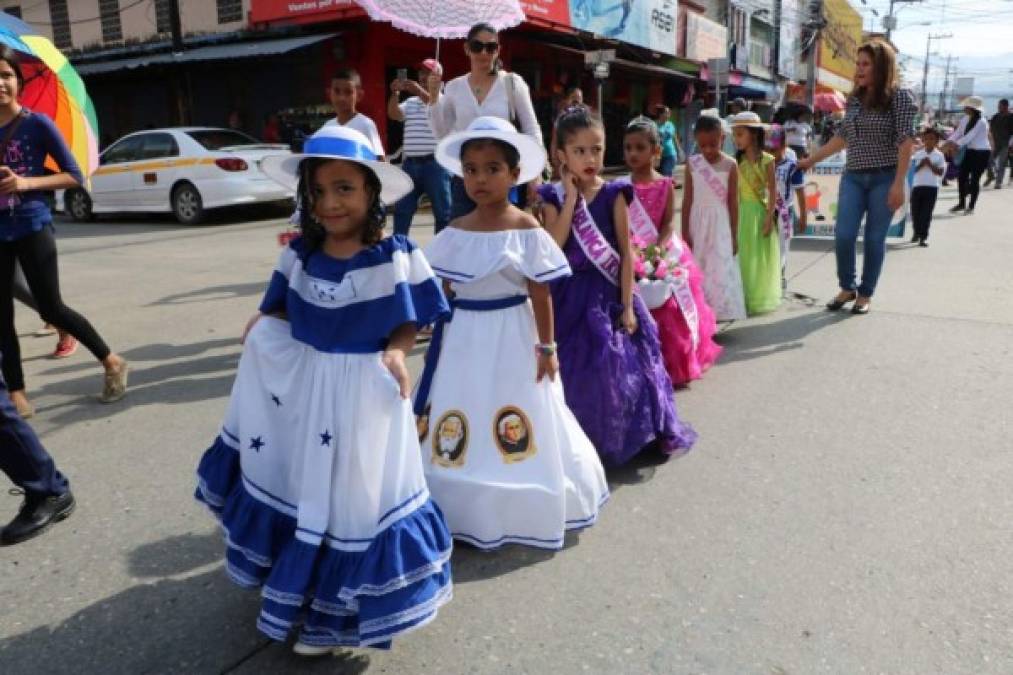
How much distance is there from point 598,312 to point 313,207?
5.35 ft

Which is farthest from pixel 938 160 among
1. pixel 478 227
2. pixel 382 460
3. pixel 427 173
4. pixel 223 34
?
pixel 223 34

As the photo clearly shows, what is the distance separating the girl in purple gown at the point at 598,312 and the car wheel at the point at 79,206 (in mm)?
13040

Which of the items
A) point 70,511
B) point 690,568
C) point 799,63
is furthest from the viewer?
point 799,63

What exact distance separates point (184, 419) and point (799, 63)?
47.8 meters

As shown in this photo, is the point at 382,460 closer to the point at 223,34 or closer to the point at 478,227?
the point at 478,227

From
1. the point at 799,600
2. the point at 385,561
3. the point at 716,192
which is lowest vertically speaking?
the point at 799,600

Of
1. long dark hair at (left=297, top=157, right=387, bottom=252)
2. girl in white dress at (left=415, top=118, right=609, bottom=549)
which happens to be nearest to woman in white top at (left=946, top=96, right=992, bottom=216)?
girl in white dress at (left=415, top=118, right=609, bottom=549)

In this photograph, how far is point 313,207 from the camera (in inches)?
93.1

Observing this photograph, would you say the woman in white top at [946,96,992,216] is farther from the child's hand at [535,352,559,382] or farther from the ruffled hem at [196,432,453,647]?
the ruffled hem at [196,432,453,647]

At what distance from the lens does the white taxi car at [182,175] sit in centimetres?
1270

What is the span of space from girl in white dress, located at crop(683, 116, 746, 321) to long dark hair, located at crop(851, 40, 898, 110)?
1.39 meters

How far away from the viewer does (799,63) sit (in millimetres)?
45750

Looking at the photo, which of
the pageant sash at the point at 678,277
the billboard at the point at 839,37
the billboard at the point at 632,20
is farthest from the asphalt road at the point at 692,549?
the billboard at the point at 839,37

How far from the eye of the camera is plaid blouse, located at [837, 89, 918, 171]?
608cm
